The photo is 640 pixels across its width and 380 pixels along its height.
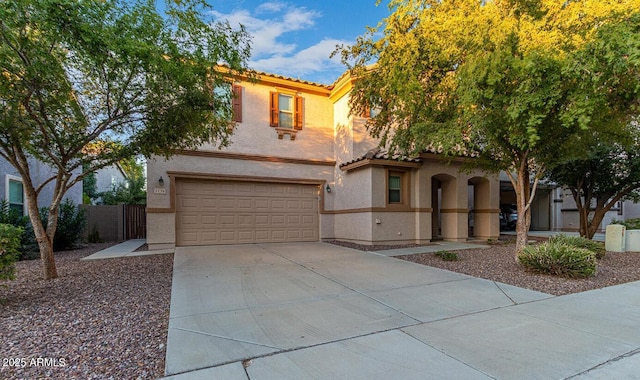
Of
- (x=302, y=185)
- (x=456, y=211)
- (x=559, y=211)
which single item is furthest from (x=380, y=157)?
(x=559, y=211)

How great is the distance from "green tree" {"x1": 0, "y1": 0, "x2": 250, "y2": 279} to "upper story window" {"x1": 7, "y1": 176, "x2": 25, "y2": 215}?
577 centimetres

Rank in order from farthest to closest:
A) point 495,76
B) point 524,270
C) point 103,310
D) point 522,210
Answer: point 522,210, point 524,270, point 495,76, point 103,310

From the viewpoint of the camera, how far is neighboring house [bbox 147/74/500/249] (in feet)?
35.9

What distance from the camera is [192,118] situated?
636cm

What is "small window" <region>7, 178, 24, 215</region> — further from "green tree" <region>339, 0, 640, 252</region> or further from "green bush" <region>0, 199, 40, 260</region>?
"green tree" <region>339, 0, 640, 252</region>

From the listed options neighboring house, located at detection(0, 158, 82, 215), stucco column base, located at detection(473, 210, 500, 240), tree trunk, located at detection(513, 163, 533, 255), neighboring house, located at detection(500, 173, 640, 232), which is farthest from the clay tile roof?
neighboring house, located at detection(0, 158, 82, 215)

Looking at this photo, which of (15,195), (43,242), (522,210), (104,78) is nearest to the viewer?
(104,78)

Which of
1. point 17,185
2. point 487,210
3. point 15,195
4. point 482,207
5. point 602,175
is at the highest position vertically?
point 602,175

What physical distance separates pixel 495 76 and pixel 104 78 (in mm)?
6907

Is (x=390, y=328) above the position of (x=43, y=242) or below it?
below

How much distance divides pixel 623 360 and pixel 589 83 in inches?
166

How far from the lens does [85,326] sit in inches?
150

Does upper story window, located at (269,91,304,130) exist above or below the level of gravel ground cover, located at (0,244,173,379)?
above

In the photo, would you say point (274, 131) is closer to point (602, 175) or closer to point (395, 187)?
point (395, 187)
